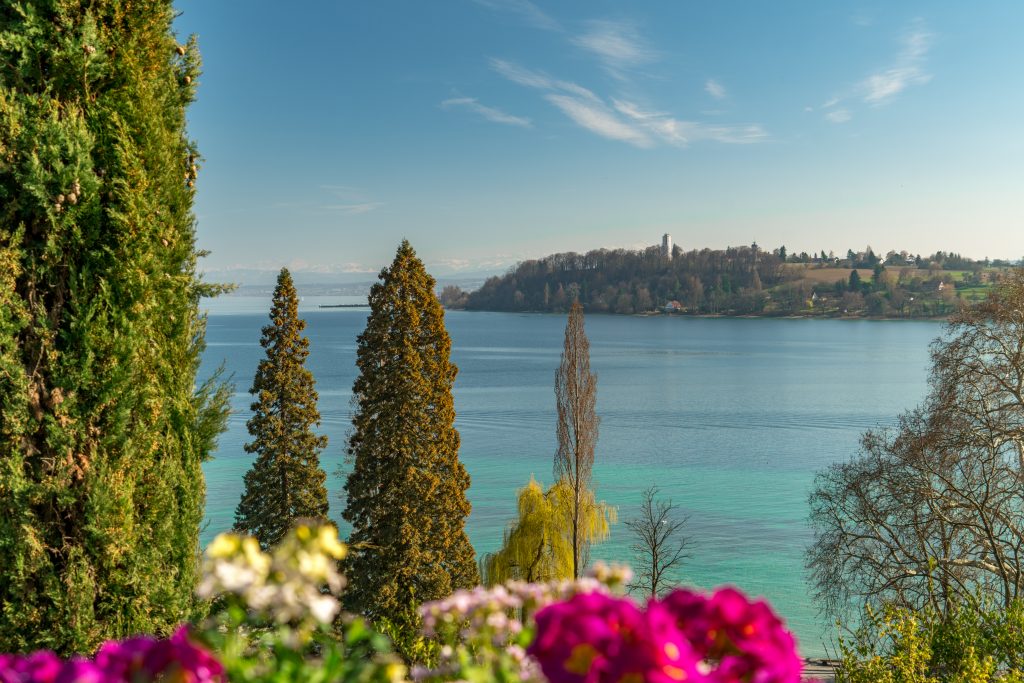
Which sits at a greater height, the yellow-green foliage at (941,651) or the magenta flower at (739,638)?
the magenta flower at (739,638)

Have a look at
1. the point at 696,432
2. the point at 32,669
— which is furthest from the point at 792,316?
the point at 32,669

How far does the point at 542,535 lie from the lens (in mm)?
18188

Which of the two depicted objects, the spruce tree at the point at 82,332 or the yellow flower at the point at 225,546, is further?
the spruce tree at the point at 82,332

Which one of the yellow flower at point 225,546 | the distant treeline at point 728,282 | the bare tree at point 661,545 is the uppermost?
the distant treeline at point 728,282

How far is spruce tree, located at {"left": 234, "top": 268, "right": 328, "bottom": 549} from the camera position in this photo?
15141 mm

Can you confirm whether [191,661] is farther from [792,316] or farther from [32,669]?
[792,316]

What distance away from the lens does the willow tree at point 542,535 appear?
18.1 metres

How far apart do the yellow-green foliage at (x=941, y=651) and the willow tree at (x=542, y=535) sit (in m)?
9.33

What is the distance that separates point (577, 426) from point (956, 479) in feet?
27.9

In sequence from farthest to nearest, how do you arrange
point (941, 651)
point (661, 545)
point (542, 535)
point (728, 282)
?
point (728, 282) < point (661, 545) < point (542, 535) < point (941, 651)

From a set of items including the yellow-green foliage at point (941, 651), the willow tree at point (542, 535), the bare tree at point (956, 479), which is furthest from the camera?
the willow tree at point (542, 535)

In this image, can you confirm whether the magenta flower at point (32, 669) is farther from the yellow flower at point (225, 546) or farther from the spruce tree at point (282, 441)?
the spruce tree at point (282, 441)

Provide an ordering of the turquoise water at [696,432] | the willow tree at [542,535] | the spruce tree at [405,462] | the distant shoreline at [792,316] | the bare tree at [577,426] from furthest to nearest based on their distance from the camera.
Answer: the distant shoreline at [792,316] → the turquoise water at [696,432] → the bare tree at [577,426] → the willow tree at [542,535] → the spruce tree at [405,462]

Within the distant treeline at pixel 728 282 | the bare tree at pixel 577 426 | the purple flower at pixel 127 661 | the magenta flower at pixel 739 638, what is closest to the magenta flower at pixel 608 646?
the magenta flower at pixel 739 638
